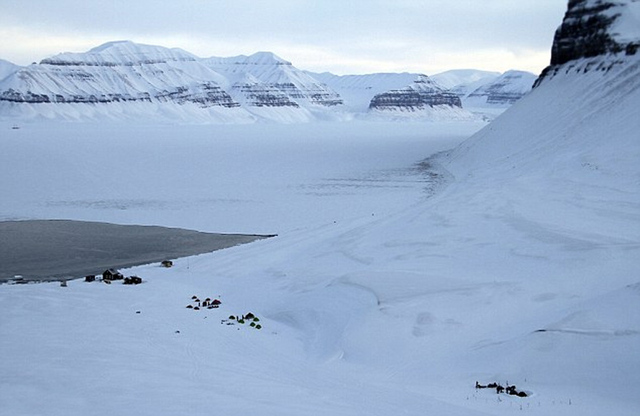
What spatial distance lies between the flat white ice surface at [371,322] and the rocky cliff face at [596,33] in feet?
107

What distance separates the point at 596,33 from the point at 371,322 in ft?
186

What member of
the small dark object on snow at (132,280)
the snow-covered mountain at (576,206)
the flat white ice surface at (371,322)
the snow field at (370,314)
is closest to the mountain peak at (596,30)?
the snow-covered mountain at (576,206)

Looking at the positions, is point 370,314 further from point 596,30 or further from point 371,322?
point 596,30

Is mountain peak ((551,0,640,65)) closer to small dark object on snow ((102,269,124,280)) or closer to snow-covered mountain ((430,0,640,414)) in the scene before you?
snow-covered mountain ((430,0,640,414))

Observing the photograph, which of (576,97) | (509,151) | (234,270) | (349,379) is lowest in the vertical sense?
(349,379)

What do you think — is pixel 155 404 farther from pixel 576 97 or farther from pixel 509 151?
pixel 576 97

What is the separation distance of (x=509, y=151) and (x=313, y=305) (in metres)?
38.2

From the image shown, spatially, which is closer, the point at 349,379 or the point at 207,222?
the point at 349,379

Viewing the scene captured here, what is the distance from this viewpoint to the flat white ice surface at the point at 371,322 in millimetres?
8664

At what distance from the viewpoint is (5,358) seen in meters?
9.94

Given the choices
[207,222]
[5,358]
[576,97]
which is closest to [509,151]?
[576,97]

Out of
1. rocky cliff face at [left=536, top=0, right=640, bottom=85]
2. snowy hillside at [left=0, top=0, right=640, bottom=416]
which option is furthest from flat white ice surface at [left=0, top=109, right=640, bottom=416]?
rocky cliff face at [left=536, top=0, right=640, bottom=85]

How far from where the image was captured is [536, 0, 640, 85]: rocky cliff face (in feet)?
187

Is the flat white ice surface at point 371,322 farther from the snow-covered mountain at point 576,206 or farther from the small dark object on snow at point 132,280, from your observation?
the small dark object on snow at point 132,280
